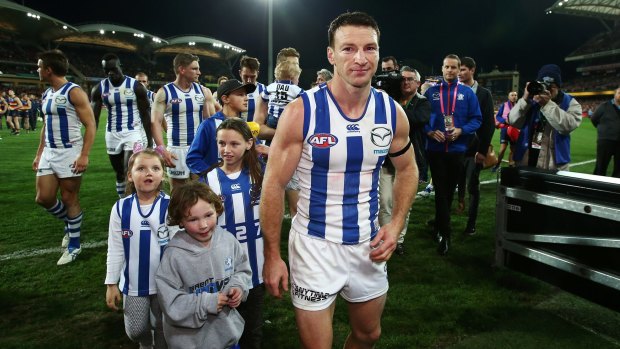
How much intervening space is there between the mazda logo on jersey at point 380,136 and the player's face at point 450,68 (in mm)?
2871

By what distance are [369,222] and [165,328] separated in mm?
1176

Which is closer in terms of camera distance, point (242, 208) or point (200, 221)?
point (200, 221)

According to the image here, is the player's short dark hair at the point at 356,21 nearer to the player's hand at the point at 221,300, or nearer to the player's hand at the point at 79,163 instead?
the player's hand at the point at 221,300

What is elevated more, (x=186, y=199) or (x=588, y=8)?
(x=588, y=8)

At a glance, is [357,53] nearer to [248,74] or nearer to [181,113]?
[248,74]

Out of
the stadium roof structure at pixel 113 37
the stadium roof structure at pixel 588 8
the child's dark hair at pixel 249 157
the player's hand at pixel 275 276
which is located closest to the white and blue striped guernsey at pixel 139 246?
the child's dark hair at pixel 249 157

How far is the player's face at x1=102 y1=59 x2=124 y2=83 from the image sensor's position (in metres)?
5.50

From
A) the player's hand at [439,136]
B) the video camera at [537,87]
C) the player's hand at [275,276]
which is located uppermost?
the video camera at [537,87]

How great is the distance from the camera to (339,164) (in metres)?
1.99

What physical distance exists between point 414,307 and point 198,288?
198cm

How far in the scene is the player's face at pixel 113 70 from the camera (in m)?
5.50

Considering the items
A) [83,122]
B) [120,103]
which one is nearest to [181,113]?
[83,122]

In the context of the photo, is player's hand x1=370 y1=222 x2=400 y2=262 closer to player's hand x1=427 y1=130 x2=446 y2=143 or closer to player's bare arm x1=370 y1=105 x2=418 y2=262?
player's bare arm x1=370 y1=105 x2=418 y2=262

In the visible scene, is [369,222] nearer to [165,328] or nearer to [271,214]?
[271,214]
